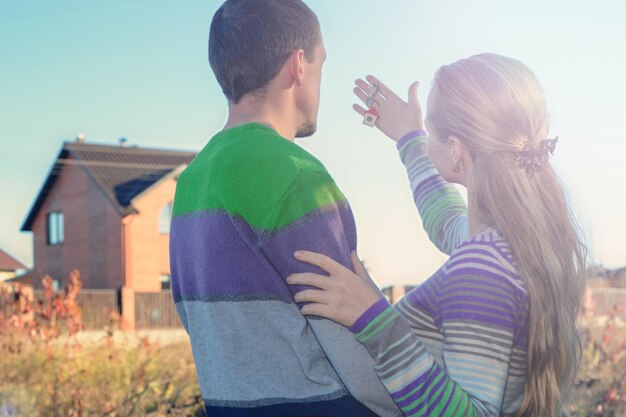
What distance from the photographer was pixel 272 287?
195 cm

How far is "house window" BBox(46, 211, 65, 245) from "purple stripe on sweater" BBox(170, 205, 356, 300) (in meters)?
37.1

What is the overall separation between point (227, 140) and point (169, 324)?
29.3 m

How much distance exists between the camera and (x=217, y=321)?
2.00m

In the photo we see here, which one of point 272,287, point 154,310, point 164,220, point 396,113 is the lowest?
point 272,287

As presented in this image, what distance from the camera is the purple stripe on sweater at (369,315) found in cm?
200

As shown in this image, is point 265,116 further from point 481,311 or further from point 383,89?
point 383,89

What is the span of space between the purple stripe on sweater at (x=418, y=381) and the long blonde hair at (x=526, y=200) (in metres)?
0.34

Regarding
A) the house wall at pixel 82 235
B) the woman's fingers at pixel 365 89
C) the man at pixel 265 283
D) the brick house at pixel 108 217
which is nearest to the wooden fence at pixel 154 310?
the brick house at pixel 108 217

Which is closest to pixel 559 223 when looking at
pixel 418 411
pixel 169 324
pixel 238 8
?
pixel 418 411

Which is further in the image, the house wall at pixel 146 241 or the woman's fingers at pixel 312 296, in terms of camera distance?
the house wall at pixel 146 241

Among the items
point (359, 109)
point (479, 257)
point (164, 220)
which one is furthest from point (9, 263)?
point (479, 257)

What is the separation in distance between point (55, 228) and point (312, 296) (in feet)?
126

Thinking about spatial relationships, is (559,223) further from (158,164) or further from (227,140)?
(158,164)

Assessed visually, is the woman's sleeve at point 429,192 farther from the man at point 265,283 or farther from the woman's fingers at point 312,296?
the woman's fingers at point 312,296
